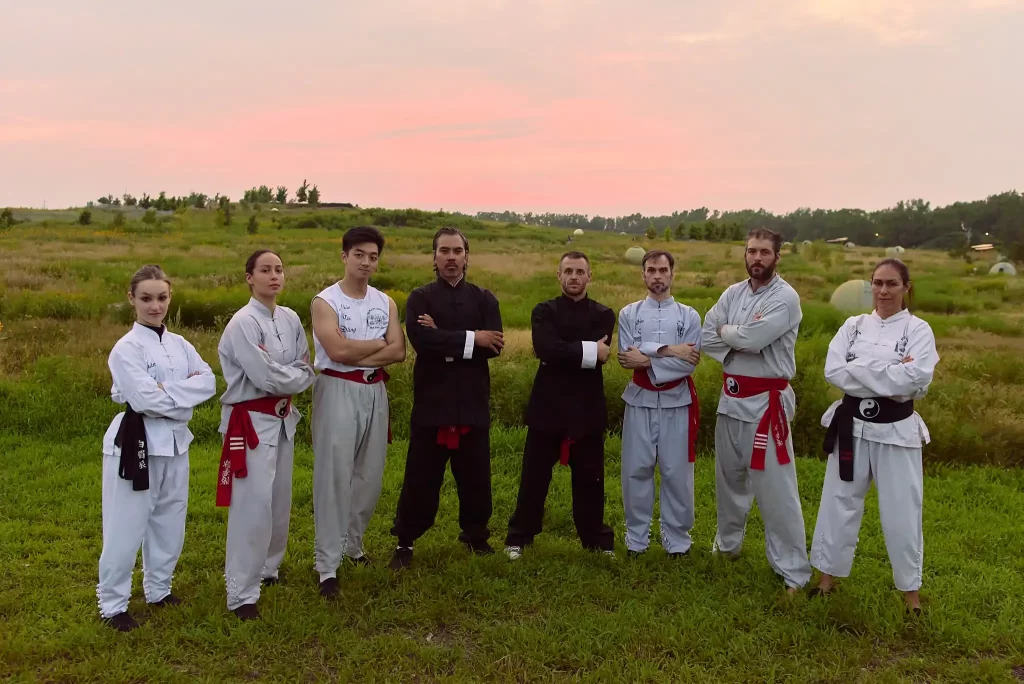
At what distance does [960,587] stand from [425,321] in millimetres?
3769

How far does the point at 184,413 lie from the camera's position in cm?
402

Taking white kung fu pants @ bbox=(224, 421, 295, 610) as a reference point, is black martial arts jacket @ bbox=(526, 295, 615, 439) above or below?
above

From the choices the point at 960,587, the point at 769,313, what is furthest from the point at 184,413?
the point at 960,587

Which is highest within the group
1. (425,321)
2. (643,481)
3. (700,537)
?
(425,321)

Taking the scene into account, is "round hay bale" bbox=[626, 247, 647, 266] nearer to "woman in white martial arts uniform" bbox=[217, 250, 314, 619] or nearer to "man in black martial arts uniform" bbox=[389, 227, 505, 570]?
"man in black martial arts uniform" bbox=[389, 227, 505, 570]

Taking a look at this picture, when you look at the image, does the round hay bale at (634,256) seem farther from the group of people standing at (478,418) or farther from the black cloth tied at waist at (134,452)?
the black cloth tied at waist at (134,452)

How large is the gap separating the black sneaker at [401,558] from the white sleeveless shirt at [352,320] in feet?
4.27

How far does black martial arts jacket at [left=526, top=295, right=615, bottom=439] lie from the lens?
4.74m

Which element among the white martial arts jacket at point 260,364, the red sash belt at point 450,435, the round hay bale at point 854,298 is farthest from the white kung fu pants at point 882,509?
the round hay bale at point 854,298

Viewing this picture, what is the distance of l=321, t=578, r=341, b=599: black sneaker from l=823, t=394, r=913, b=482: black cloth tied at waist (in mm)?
2980

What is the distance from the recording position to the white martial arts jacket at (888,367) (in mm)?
4020

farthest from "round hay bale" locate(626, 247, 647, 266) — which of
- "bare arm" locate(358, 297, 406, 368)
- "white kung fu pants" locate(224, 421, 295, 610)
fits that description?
"white kung fu pants" locate(224, 421, 295, 610)

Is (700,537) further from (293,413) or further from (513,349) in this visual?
(513,349)

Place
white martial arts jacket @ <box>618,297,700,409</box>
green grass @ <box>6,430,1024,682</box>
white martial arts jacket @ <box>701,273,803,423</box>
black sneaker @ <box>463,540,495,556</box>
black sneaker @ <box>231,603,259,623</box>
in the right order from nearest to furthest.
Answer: green grass @ <box>6,430,1024,682</box> → black sneaker @ <box>231,603,259,623</box> → white martial arts jacket @ <box>701,273,803,423</box> → white martial arts jacket @ <box>618,297,700,409</box> → black sneaker @ <box>463,540,495,556</box>
